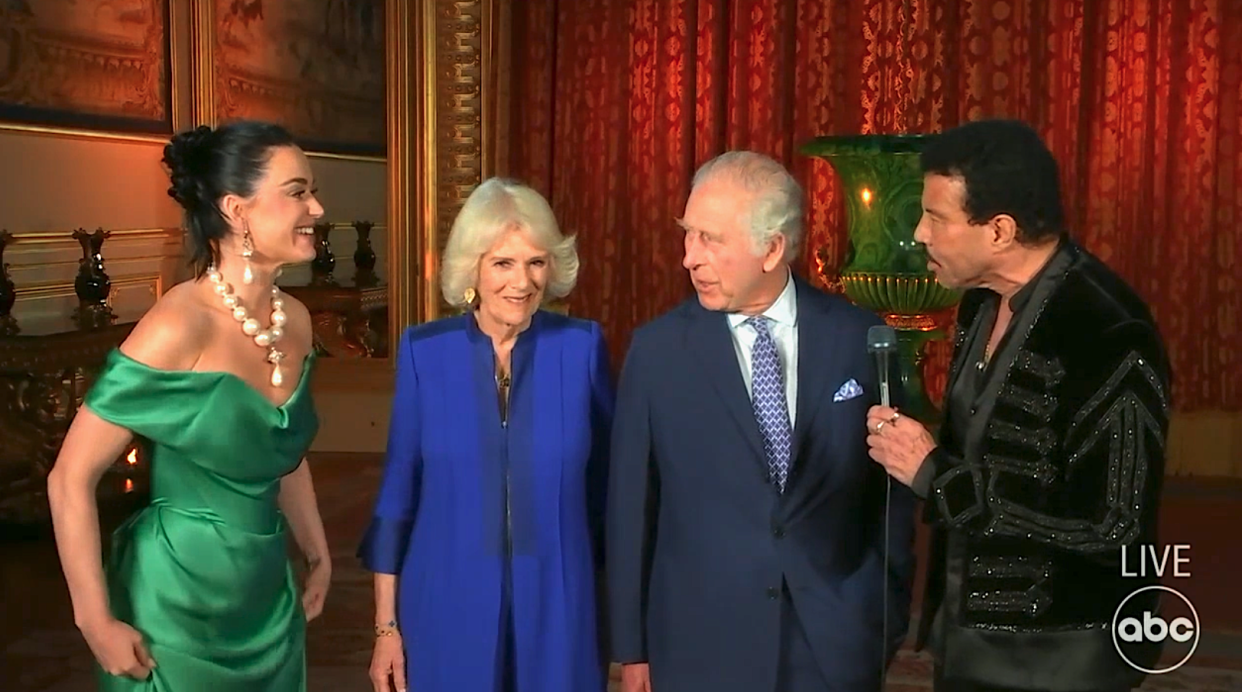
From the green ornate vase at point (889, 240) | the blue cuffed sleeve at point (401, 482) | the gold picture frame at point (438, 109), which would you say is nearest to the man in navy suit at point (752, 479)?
the blue cuffed sleeve at point (401, 482)

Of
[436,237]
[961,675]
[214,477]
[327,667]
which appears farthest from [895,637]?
[436,237]

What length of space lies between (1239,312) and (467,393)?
17.0ft

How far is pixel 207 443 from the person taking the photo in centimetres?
210

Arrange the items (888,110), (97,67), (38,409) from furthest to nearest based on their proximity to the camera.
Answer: (888,110) → (97,67) → (38,409)

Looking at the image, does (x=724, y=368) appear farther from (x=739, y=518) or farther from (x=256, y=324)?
(x=256, y=324)

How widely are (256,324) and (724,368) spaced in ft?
2.44

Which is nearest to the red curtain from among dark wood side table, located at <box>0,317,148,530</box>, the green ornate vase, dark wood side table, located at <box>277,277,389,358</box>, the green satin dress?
dark wood side table, located at <box>277,277,389,358</box>

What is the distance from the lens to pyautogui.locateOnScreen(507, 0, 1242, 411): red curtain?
20.9ft

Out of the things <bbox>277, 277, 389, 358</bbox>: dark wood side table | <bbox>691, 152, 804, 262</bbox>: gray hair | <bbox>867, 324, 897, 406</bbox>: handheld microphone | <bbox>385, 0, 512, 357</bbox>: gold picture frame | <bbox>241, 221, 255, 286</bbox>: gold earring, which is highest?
<bbox>385, 0, 512, 357</bbox>: gold picture frame

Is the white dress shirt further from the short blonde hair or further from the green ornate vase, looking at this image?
the green ornate vase

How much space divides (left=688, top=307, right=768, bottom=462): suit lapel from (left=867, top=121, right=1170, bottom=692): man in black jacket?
7.8 inches

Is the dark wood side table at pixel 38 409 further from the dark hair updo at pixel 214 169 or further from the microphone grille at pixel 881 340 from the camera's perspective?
the microphone grille at pixel 881 340

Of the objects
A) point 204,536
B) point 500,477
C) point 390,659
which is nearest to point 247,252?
point 204,536

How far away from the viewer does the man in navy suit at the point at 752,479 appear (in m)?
2.14
